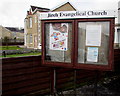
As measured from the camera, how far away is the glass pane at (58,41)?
12.3 feet

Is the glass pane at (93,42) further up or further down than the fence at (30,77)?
further up

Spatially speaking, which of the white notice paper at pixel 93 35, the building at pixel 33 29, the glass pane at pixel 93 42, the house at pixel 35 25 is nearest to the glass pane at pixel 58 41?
the glass pane at pixel 93 42

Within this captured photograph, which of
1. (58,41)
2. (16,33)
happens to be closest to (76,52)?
(58,41)

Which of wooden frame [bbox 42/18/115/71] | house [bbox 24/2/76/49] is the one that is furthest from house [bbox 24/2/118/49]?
wooden frame [bbox 42/18/115/71]

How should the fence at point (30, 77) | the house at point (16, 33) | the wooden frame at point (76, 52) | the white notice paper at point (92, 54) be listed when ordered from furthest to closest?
the house at point (16, 33)
the fence at point (30, 77)
the white notice paper at point (92, 54)
the wooden frame at point (76, 52)

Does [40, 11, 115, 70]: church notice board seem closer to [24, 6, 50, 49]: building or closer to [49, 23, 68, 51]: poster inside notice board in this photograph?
[49, 23, 68, 51]: poster inside notice board

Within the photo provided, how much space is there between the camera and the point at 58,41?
387 cm

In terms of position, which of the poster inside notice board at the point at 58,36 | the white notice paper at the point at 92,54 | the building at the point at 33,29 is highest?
the building at the point at 33,29

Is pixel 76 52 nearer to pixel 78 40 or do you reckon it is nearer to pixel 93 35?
pixel 78 40

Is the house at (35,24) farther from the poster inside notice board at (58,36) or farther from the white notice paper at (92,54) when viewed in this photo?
the white notice paper at (92,54)

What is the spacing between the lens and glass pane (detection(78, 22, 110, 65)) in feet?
11.3

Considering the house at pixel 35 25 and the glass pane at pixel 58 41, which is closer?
the glass pane at pixel 58 41

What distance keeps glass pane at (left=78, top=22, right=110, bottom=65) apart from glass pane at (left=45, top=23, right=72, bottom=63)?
1.02ft

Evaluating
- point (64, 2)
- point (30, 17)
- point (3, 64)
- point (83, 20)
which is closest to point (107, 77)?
point (83, 20)
